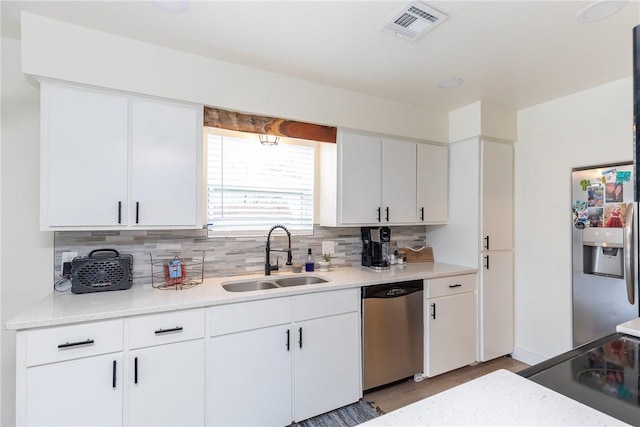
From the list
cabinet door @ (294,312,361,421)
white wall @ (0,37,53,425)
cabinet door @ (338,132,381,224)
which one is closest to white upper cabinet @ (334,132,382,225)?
cabinet door @ (338,132,381,224)

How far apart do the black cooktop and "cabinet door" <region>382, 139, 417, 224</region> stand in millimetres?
1797

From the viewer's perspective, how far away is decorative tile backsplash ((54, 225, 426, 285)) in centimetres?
208

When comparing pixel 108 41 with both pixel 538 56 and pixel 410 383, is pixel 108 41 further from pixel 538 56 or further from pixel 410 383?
pixel 410 383

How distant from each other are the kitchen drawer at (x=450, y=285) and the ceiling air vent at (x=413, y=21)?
6.20 feet

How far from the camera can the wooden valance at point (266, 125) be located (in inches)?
87.1

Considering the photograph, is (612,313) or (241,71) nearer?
(241,71)

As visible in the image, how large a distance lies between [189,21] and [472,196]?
8.90ft

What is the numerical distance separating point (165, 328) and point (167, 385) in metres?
0.32

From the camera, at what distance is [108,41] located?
1855 mm

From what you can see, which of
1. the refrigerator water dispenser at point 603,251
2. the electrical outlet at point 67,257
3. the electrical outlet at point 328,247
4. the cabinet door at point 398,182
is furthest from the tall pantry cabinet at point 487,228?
the electrical outlet at point 67,257

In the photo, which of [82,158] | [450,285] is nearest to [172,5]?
[82,158]

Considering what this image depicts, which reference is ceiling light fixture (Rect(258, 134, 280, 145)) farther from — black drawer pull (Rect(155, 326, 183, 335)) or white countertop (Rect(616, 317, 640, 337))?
white countertop (Rect(616, 317, 640, 337))

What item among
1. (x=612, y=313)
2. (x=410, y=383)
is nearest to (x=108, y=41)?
(x=410, y=383)

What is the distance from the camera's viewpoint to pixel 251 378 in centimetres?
196
